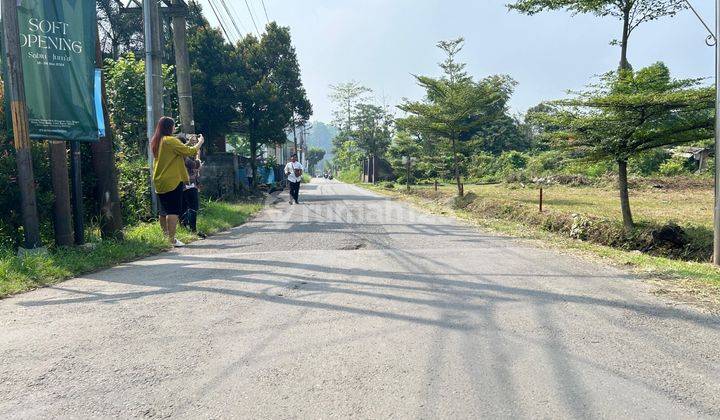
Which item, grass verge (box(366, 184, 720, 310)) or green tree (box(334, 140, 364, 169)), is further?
green tree (box(334, 140, 364, 169))

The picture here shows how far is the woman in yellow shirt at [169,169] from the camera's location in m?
7.67

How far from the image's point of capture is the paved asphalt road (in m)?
2.62

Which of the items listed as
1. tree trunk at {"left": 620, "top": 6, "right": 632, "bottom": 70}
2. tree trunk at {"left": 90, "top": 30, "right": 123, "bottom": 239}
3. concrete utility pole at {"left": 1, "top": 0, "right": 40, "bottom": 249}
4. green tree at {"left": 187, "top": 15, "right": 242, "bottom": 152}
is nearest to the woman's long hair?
tree trunk at {"left": 90, "top": 30, "right": 123, "bottom": 239}

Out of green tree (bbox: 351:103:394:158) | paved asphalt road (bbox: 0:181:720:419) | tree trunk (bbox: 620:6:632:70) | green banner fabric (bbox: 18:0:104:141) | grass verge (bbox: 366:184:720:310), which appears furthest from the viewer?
green tree (bbox: 351:103:394:158)

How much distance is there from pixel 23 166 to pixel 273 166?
3016 centimetres

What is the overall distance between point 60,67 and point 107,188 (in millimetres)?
1926

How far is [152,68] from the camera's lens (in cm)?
1066

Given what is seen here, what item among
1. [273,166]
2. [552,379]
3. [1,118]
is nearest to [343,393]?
[552,379]

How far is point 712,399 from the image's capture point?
2668 millimetres

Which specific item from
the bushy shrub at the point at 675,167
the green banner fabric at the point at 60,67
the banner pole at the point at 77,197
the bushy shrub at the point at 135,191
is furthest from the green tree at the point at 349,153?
the green banner fabric at the point at 60,67

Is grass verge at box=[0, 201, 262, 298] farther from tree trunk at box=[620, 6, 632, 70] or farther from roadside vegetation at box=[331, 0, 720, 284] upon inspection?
tree trunk at box=[620, 6, 632, 70]

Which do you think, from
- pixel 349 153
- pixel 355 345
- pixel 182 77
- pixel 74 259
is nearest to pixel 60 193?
pixel 74 259

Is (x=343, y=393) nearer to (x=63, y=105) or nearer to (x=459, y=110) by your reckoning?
(x=63, y=105)

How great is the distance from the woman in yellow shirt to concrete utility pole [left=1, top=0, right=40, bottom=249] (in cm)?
180
